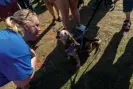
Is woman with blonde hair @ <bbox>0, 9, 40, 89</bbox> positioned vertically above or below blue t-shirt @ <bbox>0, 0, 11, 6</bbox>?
above

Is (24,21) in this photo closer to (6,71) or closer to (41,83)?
(6,71)

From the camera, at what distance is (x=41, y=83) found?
4.49 meters

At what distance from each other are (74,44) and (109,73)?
2.23 ft

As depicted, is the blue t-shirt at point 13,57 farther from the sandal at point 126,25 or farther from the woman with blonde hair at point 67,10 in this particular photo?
the sandal at point 126,25

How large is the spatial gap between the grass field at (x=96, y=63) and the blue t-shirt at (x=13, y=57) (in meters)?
1.13

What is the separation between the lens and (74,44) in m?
4.34

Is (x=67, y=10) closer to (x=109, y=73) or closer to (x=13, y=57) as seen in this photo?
(x=109, y=73)

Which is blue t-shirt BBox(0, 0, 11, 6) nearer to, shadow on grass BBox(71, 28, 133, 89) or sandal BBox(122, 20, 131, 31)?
shadow on grass BBox(71, 28, 133, 89)

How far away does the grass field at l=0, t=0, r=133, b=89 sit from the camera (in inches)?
169

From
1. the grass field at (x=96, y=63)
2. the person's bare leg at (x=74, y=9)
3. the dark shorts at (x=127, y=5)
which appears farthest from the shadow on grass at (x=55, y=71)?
the dark shorts at (x=127, y=5)

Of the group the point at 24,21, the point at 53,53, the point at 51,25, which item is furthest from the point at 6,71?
the point at 51,25

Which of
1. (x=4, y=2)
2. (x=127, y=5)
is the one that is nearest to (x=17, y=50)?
(x=4, y=2)

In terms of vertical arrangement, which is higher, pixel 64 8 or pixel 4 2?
pixel 4 2

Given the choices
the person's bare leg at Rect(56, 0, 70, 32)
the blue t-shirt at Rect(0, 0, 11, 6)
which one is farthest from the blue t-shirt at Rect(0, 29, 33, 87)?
the blue t-shirt at Rect(0, 0, 11, 6)
